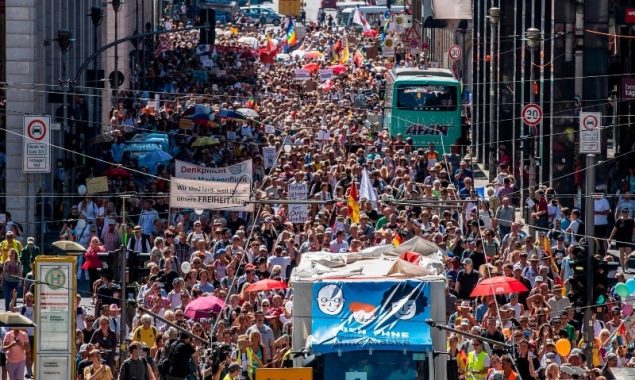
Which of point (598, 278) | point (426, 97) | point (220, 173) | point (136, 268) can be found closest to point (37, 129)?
point (220, 173)

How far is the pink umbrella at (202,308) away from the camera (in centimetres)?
2803

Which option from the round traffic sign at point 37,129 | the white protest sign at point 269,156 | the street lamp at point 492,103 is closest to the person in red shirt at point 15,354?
the round traffic sign at point 37,129

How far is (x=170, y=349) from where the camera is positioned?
24984 mm

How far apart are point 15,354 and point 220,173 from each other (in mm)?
9160

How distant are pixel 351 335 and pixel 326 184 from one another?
17.0m

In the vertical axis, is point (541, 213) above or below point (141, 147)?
below

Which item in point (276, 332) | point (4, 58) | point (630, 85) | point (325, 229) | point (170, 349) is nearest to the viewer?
point (170, 349)

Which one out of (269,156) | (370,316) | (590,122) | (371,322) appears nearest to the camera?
(371,322)

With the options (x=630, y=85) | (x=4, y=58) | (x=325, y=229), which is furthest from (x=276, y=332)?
(x=4, y=58)

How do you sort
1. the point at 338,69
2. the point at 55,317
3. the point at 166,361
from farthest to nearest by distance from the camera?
1. the point at 338,69
2. the point at 55,317
3. the point at 166,361

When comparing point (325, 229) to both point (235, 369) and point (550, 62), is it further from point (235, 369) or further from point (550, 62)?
point (550, 62)

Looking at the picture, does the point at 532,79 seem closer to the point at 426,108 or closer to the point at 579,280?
the point at 426,108

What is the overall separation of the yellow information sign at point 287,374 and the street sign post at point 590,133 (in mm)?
12709

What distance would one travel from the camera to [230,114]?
5794 cm
